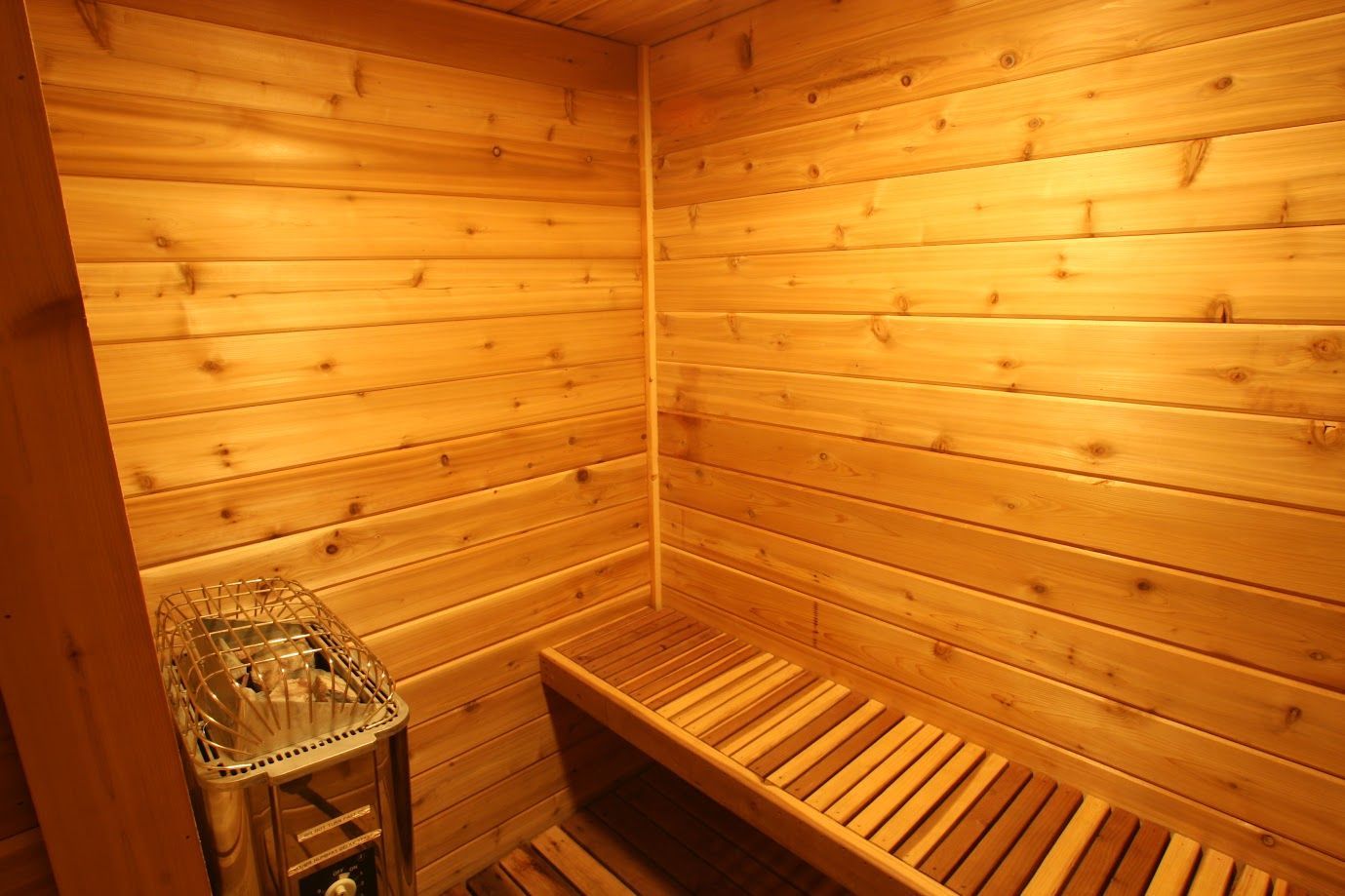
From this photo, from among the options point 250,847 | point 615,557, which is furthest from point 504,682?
point 250,847

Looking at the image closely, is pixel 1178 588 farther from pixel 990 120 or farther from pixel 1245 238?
pixel 990 120

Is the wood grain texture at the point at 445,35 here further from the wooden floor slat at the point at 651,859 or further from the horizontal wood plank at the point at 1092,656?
the wooden floor slat at the point at 651,859

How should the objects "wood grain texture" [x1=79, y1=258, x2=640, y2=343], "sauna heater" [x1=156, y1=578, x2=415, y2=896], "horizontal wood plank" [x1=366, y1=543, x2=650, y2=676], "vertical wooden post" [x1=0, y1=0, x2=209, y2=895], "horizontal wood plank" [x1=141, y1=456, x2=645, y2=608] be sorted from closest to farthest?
"vertical wooden post" [x1=0, y1=0, x2=209, y2=895], "sauna heater" [x1=156, y1=578, x2=415, y2=896], "wood grain texture" [x1=79, y1=258, x2=640, y2=343], "horizontal wood plank" [x1=141, y1=456, x2=645, y2=608], "horizontal wood plank" [x1=366, y1=543, x2=650, y2=676]

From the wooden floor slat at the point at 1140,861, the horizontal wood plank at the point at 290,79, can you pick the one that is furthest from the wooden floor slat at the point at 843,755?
the horizontal wood plank at the point at 290,79

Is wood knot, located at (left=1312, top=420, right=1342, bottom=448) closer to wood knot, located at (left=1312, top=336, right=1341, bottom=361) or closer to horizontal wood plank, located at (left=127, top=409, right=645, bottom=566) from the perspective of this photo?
wood knot, located at (left=1312, top=336, right=1341, bottom=361)

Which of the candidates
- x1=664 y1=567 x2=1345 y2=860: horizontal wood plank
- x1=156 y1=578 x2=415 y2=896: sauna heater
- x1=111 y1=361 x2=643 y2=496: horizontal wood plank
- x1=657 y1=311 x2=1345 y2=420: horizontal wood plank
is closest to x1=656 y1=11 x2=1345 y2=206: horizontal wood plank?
x1=657 y1=311 x2=1345 y2=420: horizontal wood plank

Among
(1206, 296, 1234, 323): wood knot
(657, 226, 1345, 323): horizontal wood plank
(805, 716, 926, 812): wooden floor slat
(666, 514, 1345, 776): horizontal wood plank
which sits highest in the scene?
(657, 226, 1345, 323): horizontal wood plank

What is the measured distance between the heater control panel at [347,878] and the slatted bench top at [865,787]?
0.76 meters

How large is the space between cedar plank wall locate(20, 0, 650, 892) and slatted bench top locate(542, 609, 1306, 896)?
0.37m

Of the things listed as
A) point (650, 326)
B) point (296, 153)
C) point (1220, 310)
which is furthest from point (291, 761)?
point (1220, 310)

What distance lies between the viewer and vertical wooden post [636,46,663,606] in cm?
217

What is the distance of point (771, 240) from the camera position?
1.93 metres

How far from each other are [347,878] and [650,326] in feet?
5.19

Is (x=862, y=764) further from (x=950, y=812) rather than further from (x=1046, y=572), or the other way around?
(x=1046, y=572)
